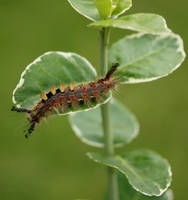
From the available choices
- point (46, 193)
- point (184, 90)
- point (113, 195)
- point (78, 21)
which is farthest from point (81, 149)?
point (113, 195)

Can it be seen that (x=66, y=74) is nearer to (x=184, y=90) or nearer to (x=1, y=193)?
(x=1, y=193)

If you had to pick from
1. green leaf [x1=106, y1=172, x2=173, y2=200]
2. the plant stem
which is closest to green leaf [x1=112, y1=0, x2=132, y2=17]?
the plant stem

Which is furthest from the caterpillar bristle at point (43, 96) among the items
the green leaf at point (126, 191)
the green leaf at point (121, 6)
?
the green leaf at point (126, 191)

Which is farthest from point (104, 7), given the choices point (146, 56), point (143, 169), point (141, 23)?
point (143, 169)

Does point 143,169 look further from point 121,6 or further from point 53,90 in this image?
point 121,6

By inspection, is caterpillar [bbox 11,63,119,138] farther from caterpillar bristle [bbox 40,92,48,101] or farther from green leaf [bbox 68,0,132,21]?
green leaf [bbox 68,0,132,21]
